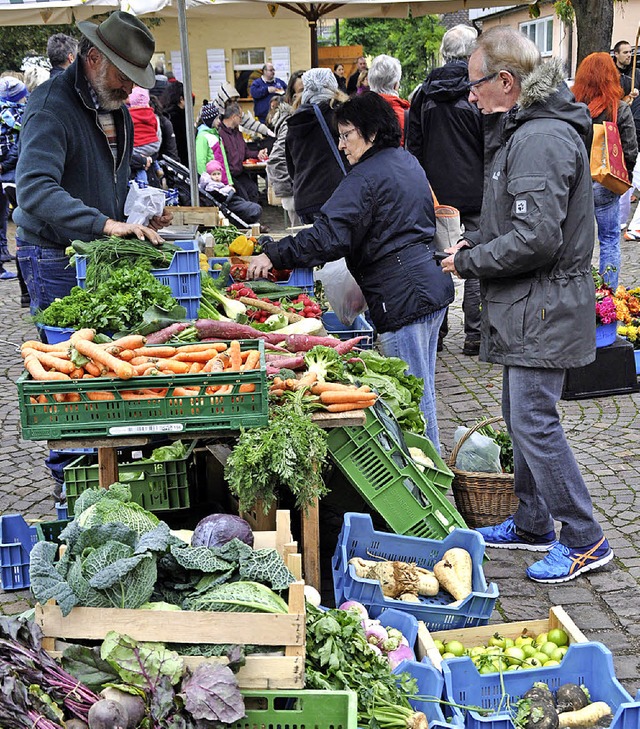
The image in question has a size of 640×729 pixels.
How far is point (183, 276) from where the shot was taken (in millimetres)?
4812

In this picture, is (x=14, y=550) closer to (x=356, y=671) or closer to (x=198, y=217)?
(x=356, y=671)

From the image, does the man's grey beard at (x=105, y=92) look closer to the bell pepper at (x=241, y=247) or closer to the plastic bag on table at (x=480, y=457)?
A: the bell pepper at (x=241, y=247)

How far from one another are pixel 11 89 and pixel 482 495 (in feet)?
28.1

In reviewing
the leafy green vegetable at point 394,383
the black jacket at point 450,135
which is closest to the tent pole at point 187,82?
the black jacket at point 450,135

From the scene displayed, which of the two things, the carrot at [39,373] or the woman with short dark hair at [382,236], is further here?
the woman with short dark hair at [382,236]

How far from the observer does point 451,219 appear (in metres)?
5.77

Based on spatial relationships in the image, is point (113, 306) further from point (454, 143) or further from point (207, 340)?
point (454, 143)

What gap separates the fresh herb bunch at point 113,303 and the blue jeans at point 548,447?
168cm

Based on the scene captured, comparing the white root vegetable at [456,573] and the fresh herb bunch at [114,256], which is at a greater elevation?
the fresh herb bunch at [114,256]

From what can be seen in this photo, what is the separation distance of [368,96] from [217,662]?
3.22m

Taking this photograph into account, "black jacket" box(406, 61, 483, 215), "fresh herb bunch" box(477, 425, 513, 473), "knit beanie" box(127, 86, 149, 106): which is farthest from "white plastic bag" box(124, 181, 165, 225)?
"knit beanie" box(127, 86, 149, 106)

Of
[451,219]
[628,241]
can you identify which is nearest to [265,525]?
[451,219]

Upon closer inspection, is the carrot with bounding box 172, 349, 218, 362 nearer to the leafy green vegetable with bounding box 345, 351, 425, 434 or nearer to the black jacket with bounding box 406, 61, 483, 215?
the leafy green vegetable with bounding box 345, 351, 425, 434

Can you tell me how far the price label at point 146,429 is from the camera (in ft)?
11.3
